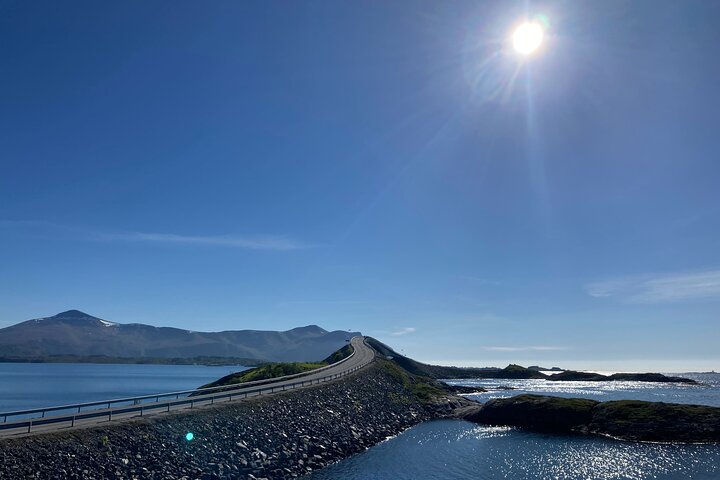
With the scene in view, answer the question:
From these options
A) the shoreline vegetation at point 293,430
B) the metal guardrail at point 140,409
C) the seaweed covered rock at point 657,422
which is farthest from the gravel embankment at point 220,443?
the seaweed covered rock at point 657,422

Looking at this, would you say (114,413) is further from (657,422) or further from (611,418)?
(657,422)

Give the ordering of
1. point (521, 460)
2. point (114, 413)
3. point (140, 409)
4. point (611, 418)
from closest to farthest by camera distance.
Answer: point (114, 413)
point (140, 409)
point (521, 460)
point (611, 418)

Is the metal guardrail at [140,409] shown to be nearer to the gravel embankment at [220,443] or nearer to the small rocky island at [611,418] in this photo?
the gravel embankment at [220,443]

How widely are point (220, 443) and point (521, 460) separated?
28860 mm

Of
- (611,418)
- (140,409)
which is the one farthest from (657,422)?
(140,409)

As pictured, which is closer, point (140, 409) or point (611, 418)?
point (140, 409)

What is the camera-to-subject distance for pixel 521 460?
50.3 metres

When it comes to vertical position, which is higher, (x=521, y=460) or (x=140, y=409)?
(x=140, y=409)

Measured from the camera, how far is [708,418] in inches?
2416

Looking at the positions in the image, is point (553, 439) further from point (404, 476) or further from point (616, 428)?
point (404, 476)

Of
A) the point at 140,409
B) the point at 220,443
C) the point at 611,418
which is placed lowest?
the point at 220,443

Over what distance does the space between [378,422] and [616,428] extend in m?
29.5

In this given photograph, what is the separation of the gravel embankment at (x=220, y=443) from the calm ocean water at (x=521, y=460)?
2939 mm

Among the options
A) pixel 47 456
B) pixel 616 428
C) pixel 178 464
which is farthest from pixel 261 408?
pixel 616 428
